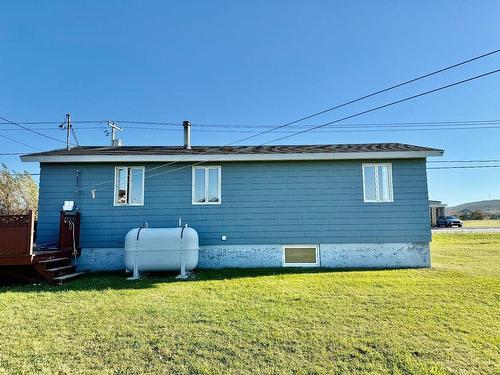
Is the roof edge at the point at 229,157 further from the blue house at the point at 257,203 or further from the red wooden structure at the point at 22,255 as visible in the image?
the red wooden structure at the point at 22,255

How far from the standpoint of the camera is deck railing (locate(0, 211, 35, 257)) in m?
6.84

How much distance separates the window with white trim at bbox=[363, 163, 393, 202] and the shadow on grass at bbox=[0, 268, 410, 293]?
82.3 inches

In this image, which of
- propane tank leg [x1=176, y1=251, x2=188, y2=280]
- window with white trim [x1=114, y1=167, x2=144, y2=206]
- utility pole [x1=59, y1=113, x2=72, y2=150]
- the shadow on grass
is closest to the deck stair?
the shadow on grass

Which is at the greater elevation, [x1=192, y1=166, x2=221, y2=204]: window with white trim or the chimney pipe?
the chimney pipe

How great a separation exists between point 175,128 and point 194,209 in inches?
349

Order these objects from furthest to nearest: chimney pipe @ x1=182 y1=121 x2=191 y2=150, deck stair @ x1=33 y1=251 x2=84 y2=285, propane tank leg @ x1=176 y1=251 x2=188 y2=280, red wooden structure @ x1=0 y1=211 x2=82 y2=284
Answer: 1. chimney pipe @ x1=182 y1=121 x2=191 y2=150
2. propane tank leg @ x1=176 y1=251 x2=188 y2=280
3. deck stair @ x1=33 y1=251 x2=84 y2=285
4. red wooden structure @ x1=0 y1=211 x2=82 y2=284

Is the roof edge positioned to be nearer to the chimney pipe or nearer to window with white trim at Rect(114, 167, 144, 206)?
window with white trim at Rect(114, 167, 144, 206)

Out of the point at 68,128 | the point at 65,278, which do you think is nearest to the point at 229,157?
the point at 65,278

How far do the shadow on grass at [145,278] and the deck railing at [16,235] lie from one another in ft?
2.64

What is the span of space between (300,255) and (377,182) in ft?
10.2

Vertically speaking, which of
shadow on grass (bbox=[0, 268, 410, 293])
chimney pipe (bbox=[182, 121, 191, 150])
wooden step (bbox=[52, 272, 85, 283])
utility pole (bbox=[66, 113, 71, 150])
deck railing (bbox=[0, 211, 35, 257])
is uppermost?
utility pole (bbox=[66, 113, 71, 150])

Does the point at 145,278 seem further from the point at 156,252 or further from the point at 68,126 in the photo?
the point at 68,126

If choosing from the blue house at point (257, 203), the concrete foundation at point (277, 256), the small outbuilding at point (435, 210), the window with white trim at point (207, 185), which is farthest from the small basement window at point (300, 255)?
the small outbuilding at point (435, 210)

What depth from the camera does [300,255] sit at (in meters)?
8.91
